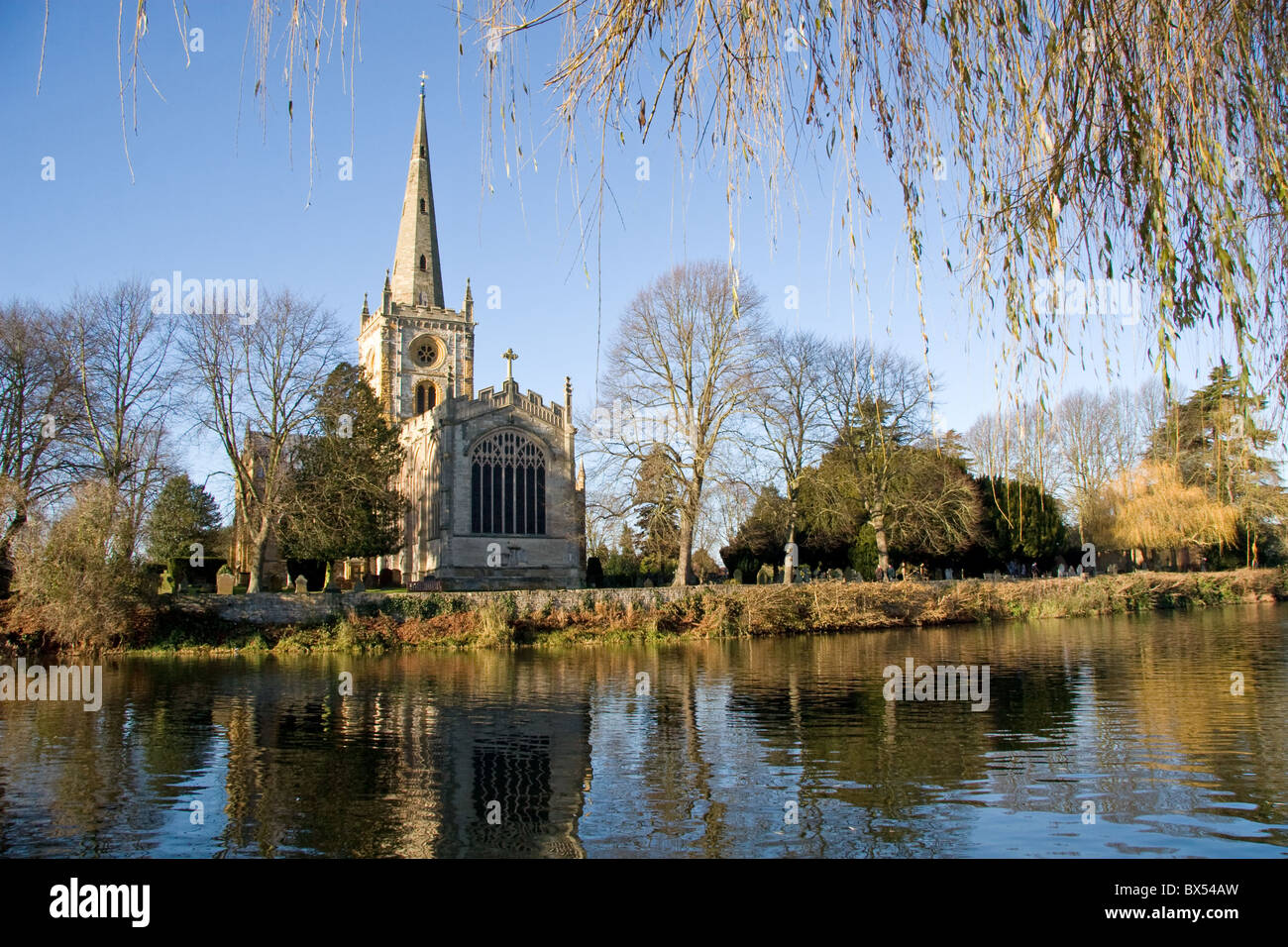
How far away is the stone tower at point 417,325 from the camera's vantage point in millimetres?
62531

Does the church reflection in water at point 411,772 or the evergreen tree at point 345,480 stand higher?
the evergreen tree at point 345,480

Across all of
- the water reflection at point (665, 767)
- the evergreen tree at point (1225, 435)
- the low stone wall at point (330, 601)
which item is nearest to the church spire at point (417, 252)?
the low stone wall at point (330, 601)

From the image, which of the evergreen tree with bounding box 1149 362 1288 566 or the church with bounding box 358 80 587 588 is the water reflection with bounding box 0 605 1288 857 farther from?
the church with bounding box 358 80 587 588

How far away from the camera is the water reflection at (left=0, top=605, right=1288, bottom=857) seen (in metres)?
7.34

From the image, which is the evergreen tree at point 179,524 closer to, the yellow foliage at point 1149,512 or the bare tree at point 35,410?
the bare tree at point 35,410

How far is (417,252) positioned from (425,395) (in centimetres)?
968

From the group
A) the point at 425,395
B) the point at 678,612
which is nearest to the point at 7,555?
the point at 678,612

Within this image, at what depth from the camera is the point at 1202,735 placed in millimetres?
10727

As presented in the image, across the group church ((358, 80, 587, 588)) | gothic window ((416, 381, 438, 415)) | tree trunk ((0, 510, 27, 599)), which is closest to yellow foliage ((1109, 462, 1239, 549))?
church ((358, 80, 587, 588))

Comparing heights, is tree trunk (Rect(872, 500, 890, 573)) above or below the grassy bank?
above

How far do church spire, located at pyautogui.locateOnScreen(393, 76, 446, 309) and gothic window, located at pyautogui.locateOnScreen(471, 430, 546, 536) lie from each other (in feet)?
68.0

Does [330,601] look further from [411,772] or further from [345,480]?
[411,772]

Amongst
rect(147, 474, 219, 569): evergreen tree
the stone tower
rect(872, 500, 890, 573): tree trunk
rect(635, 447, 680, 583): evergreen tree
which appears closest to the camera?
rect(635, 447, 680, 583): evergreen tree

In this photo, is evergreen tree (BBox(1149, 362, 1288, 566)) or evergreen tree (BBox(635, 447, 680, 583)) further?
evergreen tree (BBox(635, 447, 680, 583))
